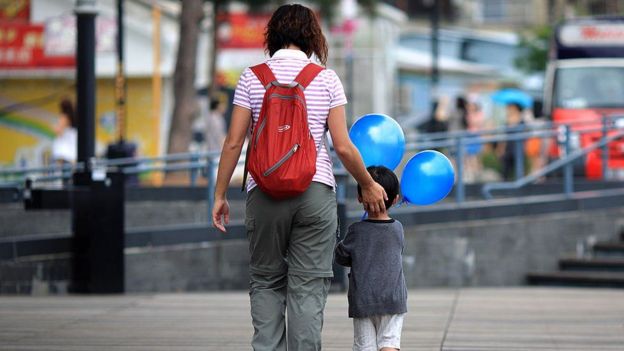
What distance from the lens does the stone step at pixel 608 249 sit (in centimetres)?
1698

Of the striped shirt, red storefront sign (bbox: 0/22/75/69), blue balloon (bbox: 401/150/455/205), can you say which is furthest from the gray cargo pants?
red storefront sign (bbox: 0/22/75/69)

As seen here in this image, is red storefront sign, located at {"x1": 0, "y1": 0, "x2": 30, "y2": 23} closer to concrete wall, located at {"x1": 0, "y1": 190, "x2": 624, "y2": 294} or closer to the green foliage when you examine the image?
concrete wall, located at {"x1": 0, "y1": 190, "x2": 624, "y2": 294}

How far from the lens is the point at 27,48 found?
3422 cm

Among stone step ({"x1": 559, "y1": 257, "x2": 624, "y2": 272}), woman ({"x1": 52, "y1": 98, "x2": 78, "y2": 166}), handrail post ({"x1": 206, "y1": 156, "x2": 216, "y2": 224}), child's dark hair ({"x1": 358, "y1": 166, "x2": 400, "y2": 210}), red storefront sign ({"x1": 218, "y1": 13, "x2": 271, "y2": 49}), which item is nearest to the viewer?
child's dark hair ({"x1": 358, "y1": 166, "x2": 400, "y2": 210})

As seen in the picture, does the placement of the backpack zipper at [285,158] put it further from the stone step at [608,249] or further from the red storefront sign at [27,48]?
the red storefront sign at [27,48]

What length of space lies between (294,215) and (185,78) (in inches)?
702

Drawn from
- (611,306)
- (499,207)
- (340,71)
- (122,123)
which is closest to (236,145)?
(611,306)

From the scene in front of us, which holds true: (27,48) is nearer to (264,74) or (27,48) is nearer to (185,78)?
(185,78)

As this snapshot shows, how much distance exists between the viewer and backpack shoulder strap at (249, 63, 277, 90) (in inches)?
281

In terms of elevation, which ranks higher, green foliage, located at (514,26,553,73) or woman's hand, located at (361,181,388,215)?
green foliage, located at (514,26,553,73)

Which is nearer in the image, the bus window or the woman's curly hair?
the woman's curly hair

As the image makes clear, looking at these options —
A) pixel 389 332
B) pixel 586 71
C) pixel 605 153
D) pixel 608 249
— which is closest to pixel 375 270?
pixel 389 332

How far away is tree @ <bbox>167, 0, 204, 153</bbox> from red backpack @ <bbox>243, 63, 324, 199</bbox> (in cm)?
1744

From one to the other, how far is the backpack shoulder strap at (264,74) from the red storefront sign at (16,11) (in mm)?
27275
